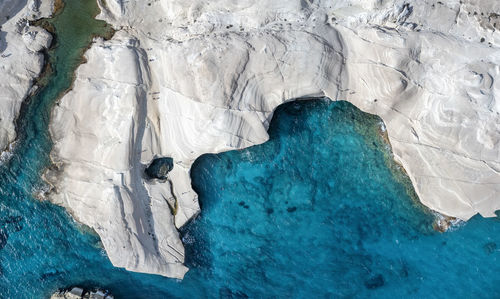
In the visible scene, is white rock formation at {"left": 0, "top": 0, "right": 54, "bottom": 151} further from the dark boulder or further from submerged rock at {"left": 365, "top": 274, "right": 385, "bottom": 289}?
submerged rock at {"left": 365, "top": 274, "right": 385, "bottom": 289}

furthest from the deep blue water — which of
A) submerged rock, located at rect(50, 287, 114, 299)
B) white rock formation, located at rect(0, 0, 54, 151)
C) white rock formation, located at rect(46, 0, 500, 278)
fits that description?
white rock formation, located at rect(0, 0, 54, 151)

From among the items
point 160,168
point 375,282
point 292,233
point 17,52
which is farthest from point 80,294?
point 375,282

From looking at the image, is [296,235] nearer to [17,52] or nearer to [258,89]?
[258,89]

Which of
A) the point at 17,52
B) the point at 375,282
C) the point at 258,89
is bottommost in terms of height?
the point at 375,282

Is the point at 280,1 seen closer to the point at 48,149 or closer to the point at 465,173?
the point at 465,173

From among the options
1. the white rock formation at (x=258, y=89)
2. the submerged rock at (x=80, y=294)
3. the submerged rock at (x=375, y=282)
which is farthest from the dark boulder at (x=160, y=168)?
the submerged rock at (x=375, y=282)

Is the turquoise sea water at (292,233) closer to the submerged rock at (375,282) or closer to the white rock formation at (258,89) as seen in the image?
the submerged rock at (375,282)

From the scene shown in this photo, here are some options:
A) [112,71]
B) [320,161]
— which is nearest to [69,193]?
[112,71]

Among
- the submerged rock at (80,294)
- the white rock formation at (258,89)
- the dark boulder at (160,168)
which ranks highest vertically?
the white rock formation at (258,89)
